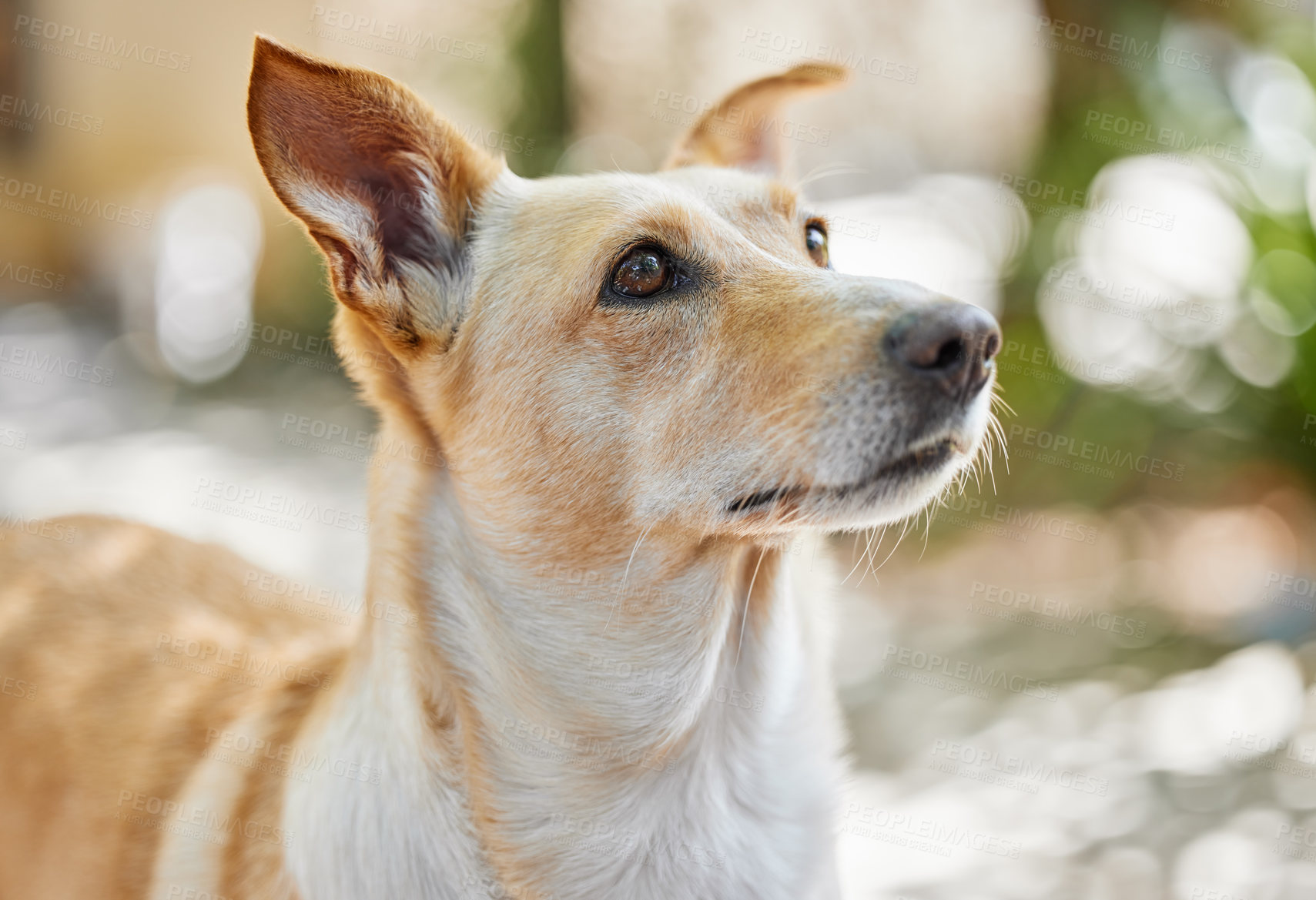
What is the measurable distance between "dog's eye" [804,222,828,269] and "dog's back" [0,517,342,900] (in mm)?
A: 1479

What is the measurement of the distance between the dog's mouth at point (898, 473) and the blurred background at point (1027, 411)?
4.17ft

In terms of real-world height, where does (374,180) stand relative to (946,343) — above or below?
above

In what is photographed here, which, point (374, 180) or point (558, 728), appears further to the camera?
point (374, 180)

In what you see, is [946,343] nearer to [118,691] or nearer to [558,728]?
[558,728]

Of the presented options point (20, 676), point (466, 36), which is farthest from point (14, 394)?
point (20, 676)

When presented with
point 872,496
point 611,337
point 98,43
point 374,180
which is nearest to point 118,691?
point 374,180

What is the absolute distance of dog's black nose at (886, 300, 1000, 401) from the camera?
1468mm

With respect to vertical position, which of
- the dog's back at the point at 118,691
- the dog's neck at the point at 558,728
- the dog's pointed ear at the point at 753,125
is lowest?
the dog's back at the point at 118,691

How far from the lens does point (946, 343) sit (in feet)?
4.82

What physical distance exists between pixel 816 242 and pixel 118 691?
77.1 inches

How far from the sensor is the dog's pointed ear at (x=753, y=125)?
2.36m

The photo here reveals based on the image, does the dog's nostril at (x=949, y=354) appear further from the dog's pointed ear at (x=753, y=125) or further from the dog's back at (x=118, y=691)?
the dog's back at (x=118, y=691)

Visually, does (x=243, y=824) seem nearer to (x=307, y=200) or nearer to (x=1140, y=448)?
(x=307, y=200)

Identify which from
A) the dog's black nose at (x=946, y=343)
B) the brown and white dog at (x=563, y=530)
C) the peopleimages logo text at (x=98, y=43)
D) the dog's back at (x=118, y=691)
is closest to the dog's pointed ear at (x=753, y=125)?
the brown and white dog at (x=563, y=530)
